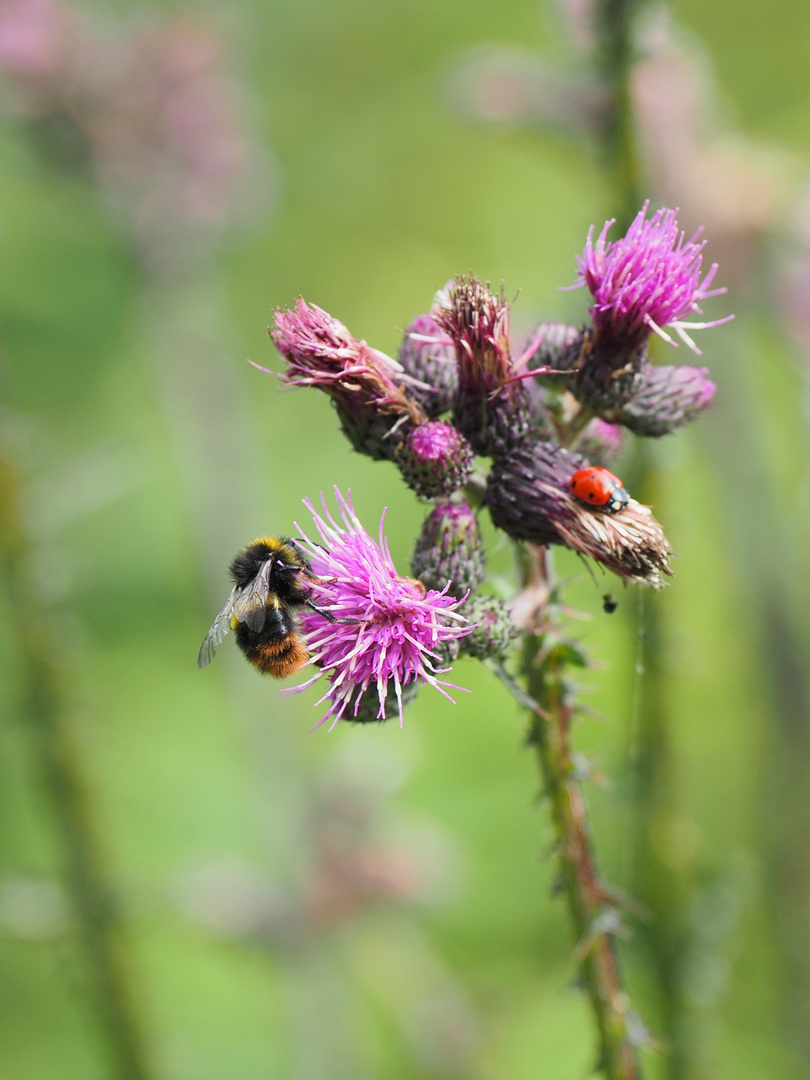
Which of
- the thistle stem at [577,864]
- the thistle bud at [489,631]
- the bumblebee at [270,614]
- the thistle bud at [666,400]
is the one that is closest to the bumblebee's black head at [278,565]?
the bumblebee at [270,614]

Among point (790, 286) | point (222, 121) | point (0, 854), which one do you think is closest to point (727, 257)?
point (790, 286)

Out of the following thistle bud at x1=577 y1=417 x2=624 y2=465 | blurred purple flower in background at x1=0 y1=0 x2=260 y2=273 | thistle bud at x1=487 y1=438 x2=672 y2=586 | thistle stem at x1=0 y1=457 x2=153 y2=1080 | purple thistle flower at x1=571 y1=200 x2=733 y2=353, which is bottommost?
thistle stem at x1=0 y1=457 x2=153 y2=1080

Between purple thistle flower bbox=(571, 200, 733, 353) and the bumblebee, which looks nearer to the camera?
purple thistle flower bbox=(571, 200, 733, 353)

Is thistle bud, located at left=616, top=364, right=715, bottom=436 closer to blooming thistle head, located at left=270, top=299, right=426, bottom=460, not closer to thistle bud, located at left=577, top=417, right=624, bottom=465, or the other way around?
thistle bud, located at left=577, top=417, right=624, bottom=465

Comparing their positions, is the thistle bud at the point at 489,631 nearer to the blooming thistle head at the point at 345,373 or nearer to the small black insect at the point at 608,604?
the small black insect at the point at 608,604

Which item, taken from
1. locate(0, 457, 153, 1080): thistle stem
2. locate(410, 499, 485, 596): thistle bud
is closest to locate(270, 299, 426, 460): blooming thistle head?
locate(410, 499, 485, 596): thistle bud

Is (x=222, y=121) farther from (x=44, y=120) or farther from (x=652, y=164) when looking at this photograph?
(x=652, y=164)
